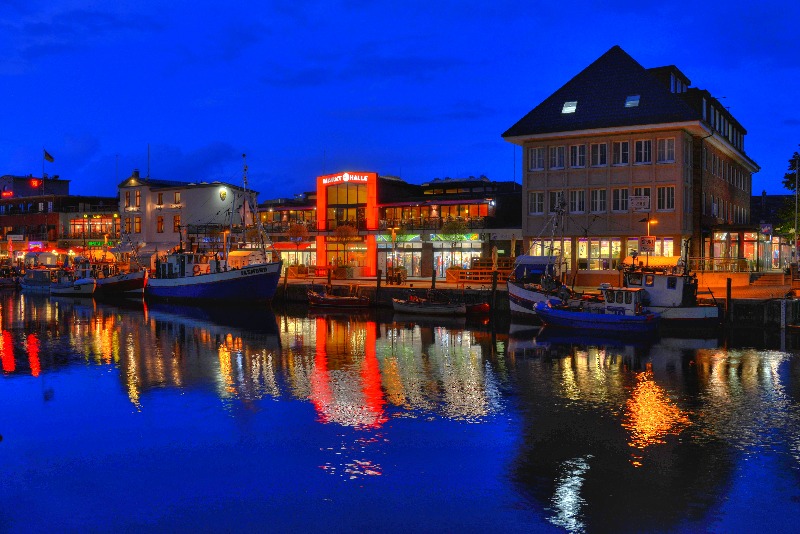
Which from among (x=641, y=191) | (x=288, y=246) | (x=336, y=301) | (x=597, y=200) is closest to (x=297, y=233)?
(x=288, y=246)

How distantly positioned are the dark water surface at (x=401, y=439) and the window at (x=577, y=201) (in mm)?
21437

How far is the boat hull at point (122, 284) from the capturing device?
72500mm

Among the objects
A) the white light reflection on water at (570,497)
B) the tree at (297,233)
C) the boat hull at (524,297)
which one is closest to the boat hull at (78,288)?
the tree at (297,233)

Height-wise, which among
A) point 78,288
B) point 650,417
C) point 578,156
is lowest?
point 650,417

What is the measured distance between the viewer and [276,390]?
82.9 feet

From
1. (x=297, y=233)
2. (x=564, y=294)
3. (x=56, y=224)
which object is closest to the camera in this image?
(x=564, y=294)

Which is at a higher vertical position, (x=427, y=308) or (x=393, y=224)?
(x=393, y=224)

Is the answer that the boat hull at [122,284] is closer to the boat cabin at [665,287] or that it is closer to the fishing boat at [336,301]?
the fishing boat at [336,301]

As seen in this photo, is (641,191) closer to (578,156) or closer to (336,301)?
(578,156)

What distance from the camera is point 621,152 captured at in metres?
54.4

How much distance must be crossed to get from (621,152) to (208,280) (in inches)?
1268

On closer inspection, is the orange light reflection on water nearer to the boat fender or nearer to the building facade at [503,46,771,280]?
the boat fender

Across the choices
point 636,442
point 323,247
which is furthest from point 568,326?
point 323,247

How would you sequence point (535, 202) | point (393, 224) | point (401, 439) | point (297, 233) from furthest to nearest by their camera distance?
point (297, 233), point (393, 224), point (535, 202), point (401, 439)
